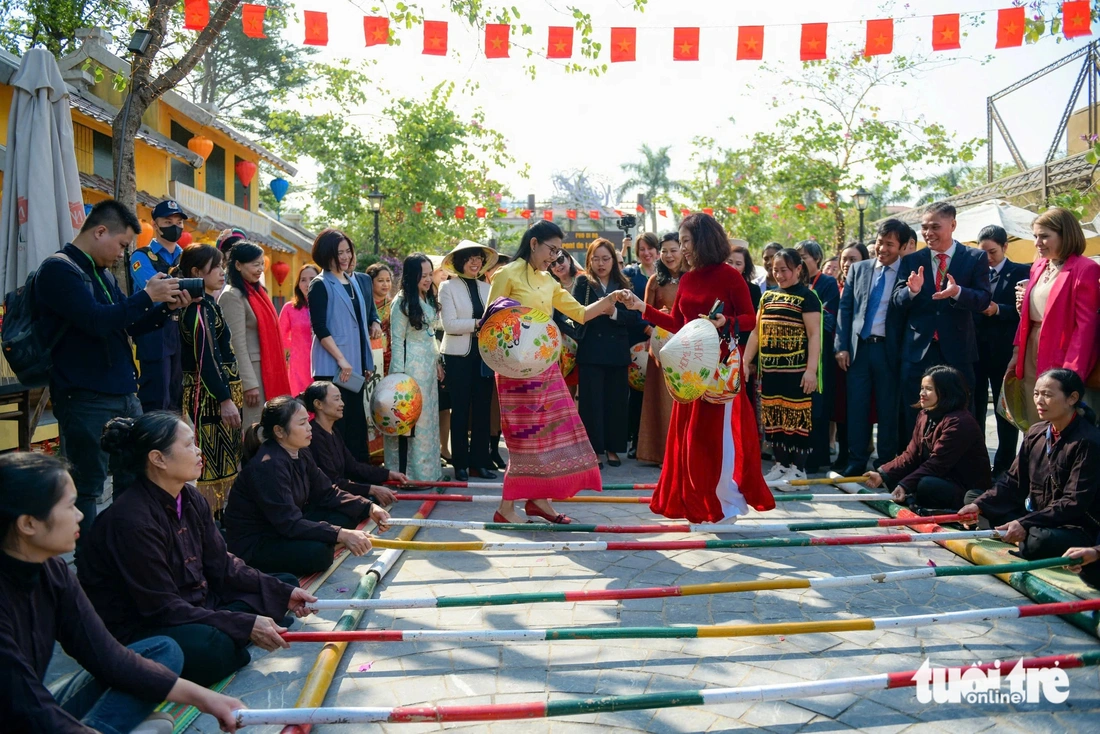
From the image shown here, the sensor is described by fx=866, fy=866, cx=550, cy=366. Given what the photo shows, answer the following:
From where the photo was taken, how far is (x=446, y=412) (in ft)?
26.0

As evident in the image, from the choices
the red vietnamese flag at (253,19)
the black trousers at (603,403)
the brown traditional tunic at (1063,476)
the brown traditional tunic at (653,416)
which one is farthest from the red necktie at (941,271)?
the red vietnamese flag at (253,19)

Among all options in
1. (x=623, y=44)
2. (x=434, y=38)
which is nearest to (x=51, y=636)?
(x=434, y=38)

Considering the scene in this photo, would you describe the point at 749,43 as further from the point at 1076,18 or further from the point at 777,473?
the point at 777,473

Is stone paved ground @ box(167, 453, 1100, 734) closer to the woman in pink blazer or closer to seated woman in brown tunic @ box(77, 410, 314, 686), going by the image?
seated woman in brown tunic @ box(77, 410, 314, 686)

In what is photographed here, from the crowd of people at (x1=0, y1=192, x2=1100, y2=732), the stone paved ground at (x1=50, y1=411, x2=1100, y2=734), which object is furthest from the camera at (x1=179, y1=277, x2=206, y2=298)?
the stone paved ground at (x1=50, y1=411, x2=1100, y2=734)

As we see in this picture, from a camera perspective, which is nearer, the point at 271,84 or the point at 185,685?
the point at 185,685

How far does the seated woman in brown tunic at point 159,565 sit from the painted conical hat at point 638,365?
4.96m

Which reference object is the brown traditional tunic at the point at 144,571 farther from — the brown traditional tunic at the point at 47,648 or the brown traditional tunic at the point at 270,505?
the brown traditional tunic at the point at 270,505

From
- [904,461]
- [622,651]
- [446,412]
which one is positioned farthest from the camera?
[446,412]

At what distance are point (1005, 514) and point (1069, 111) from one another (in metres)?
16.1

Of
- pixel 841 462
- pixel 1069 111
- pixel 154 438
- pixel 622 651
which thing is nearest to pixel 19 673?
pixel 154 438

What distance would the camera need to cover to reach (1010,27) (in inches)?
309

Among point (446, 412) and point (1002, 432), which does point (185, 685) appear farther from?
point (1002, 432)

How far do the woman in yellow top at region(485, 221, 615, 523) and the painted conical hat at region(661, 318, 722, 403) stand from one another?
57cm
